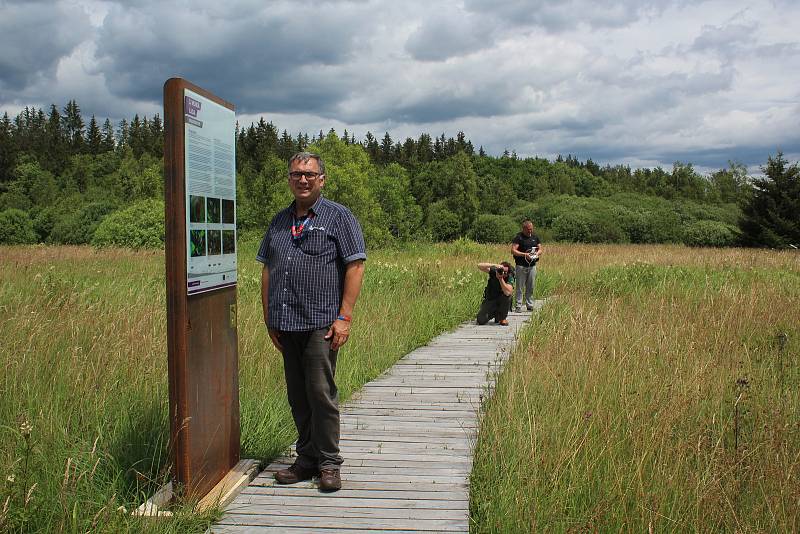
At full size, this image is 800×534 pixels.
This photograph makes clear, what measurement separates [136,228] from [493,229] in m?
34.6

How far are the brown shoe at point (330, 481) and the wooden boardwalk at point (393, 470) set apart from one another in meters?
0.04

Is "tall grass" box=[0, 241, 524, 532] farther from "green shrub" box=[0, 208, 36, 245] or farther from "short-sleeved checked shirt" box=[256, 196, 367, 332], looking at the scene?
"green shrub" box=[0, 208, 36, 245]

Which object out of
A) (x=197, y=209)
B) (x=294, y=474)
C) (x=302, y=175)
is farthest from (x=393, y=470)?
(x=197, y=209)

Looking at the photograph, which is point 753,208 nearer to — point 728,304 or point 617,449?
point 728,304

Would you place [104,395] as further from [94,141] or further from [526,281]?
[94,141]

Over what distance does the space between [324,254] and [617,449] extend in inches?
92.5

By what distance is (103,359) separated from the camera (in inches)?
216

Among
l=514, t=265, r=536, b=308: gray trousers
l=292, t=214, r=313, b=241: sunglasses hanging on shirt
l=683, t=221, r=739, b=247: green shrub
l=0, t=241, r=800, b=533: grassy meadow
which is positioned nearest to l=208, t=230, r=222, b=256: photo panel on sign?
l=292, t=214, r=313, b=241: sunglasses hanging on shirt

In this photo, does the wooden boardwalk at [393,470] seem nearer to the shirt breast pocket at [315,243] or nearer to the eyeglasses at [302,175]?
the shirt breast pocket at [315,243]

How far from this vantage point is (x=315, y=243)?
385 centimetres

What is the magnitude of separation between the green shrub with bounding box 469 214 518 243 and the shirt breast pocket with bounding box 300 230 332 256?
5303 cm

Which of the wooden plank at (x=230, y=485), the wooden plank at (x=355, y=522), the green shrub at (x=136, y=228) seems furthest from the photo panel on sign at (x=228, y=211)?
the green shrub at (x=136, y=228)

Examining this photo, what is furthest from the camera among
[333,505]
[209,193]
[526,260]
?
[526,260]

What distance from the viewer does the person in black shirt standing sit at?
13.1m
